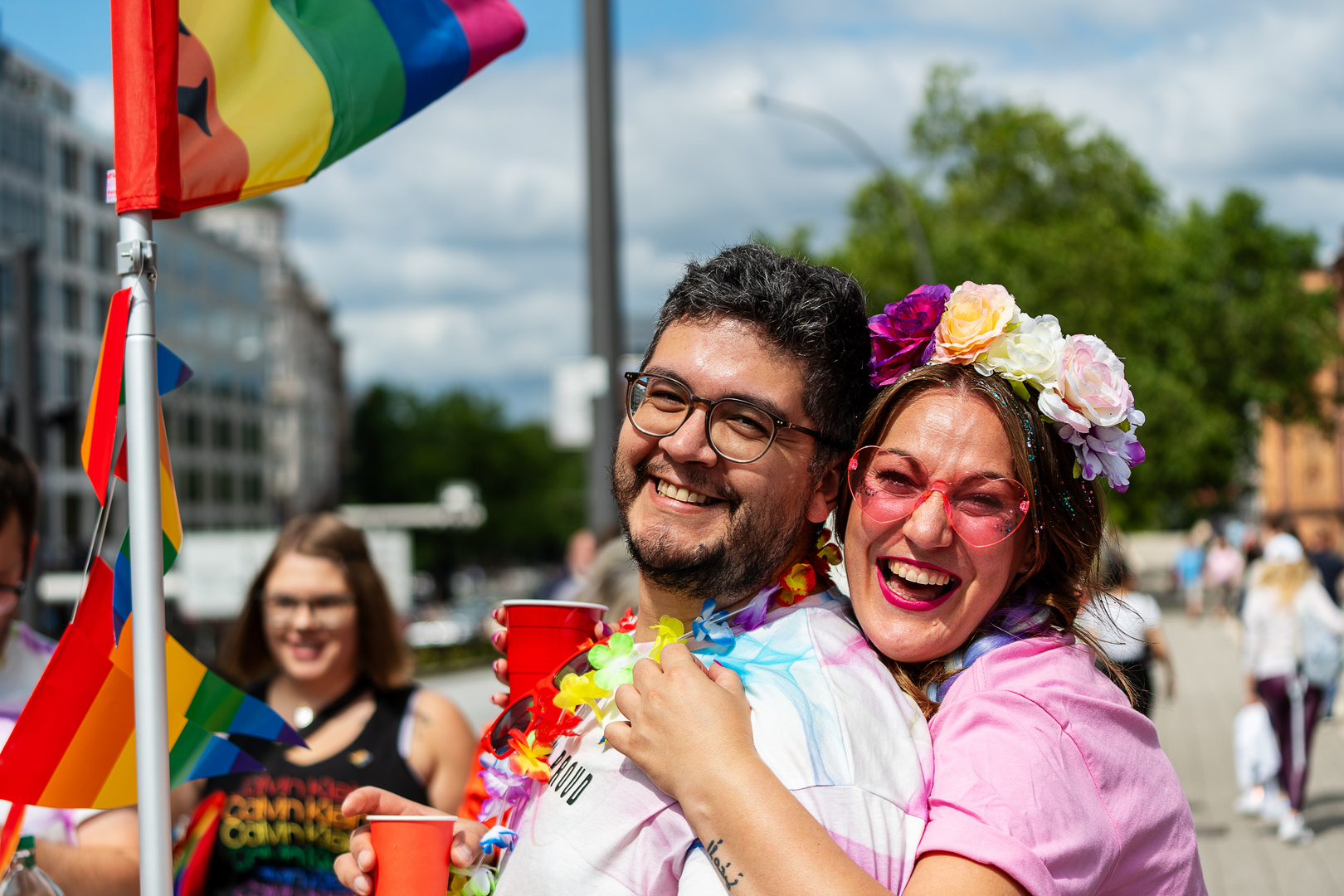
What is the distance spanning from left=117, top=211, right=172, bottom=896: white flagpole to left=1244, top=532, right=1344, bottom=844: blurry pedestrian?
840 centimetres

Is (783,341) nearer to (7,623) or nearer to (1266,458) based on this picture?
(7,623)

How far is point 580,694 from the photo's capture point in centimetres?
220

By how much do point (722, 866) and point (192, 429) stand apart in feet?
238

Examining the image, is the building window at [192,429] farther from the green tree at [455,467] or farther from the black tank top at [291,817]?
the black tank top at [291,817]

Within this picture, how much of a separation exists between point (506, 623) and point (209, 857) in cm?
145

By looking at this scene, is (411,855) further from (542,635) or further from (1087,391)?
(1087,391)

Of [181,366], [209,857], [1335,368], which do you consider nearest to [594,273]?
[209,857]

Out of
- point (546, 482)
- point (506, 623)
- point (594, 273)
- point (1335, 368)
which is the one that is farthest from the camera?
point (546, 482)

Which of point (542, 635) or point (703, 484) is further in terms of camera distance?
point (542, 635)

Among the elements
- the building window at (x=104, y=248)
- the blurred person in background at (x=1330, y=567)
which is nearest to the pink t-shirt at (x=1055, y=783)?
the blurred person in background at (x=1330, y=567)

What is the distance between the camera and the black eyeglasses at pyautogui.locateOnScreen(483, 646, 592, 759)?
7.90 ft

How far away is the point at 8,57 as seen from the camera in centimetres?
5497

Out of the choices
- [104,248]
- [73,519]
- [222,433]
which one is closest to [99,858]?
[73,519]

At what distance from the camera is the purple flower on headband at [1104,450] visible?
228cm
